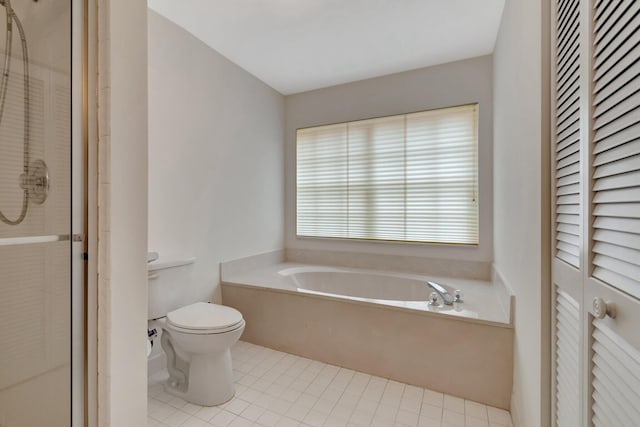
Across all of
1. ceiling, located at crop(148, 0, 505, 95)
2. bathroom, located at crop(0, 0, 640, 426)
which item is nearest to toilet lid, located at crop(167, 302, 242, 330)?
bathroom, located at crop(0, 0, 640, 426)

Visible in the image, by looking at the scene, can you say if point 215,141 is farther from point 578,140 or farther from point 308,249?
point 578,140

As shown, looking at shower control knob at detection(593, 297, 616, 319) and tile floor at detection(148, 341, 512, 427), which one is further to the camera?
tile floor at detection(148, 341, 512, 427)

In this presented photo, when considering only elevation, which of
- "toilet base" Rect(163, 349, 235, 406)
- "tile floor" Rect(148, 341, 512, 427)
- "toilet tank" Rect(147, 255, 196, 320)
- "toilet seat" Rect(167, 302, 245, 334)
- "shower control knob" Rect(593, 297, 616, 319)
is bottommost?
"tile floor" Rect(148, 341, 512, 427)

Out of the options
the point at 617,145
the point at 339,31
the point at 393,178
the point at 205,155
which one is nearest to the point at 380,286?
the point at 393,178

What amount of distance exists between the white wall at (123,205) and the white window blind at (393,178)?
88.3 inches

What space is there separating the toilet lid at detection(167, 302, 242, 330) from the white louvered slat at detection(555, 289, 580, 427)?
1461 millimetres

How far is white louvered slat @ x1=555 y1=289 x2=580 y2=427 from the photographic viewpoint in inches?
31.9
